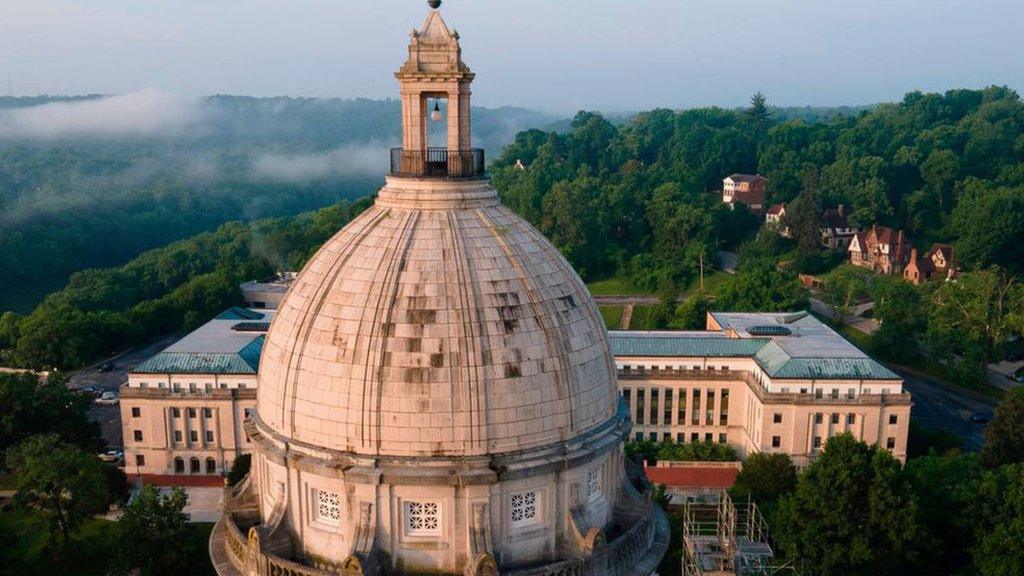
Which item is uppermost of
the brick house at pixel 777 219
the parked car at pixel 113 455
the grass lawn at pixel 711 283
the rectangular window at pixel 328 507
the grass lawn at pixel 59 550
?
the rectangular window at pixel 328 507

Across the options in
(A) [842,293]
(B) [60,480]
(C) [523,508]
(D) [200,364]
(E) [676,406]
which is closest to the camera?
(C) [523,508]

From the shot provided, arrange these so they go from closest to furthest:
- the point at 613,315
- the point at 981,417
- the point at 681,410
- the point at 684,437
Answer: the point at 681,410 < the point at 684,437 < the point at 981,417 < the point at 613,315

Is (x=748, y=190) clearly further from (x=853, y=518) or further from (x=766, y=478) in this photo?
(x=853, y=518)

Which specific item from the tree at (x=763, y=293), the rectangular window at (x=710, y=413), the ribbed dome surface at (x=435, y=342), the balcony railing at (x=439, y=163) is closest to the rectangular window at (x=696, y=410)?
the rectangular window at (x=710, y=413)

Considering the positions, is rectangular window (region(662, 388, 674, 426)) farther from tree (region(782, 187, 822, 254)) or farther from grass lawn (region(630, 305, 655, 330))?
tree (region(782, 187, 822, 254))

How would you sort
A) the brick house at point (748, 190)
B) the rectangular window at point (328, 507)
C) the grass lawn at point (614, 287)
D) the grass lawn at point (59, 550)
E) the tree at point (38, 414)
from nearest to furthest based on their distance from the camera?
the rectangular window at point (328, 507) < the grass lawn at point (59, 550) < the tree at point (38, 414) < the grass lawn at point (614, 287) < the brick house at point (748, 190)

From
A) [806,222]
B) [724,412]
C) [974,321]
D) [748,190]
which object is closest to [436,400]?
[724,412]

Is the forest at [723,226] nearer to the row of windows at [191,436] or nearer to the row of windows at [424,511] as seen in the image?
the row of windows at [191,436]
